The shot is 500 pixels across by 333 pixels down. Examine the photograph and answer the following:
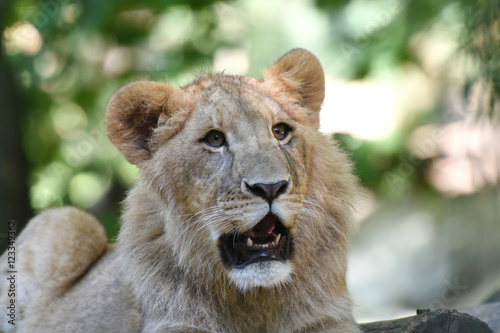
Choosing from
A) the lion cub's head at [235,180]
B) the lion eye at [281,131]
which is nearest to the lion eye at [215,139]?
the lion cub's head at [235,180]

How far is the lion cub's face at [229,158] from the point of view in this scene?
2793 mm

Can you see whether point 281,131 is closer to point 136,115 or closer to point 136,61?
point 136,115

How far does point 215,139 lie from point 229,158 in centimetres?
18

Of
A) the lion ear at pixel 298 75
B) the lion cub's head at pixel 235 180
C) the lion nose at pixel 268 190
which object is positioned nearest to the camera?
the lion nose at pixel 268 190

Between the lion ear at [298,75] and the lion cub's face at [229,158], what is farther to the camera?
the lion ear at [298,75]

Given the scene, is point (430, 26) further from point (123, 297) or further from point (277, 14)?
point (123, 297)

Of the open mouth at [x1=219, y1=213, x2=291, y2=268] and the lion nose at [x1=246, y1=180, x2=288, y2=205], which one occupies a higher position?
the lion nose at [x1=246, y1=180, x2=288, y2=205]

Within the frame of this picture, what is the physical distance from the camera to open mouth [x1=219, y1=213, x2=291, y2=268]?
9.30ft

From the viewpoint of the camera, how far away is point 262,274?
2783 millimetres

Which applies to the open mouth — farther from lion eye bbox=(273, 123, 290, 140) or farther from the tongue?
lion eye bbox=(273, 123, 290, 140)

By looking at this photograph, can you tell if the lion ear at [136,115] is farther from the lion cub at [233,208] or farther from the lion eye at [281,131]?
the lion eye at [281,131]

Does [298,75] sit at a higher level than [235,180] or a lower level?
higher

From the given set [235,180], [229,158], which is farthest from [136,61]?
[235,180]

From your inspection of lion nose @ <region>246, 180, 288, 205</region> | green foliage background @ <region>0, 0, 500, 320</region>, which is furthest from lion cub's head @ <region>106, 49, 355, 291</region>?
green foliage background @ <region>0, 0, 500, 320</region>
